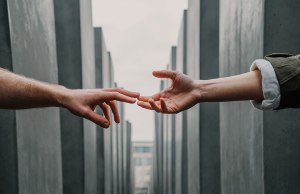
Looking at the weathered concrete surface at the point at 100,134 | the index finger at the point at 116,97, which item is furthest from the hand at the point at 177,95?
the weathered concrete surface at the point at 100,134

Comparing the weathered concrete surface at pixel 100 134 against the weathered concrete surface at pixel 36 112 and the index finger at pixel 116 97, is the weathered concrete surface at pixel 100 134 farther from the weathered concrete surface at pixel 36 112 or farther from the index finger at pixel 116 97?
the index finger at pixel 116 97

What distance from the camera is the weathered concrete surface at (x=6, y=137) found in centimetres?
399

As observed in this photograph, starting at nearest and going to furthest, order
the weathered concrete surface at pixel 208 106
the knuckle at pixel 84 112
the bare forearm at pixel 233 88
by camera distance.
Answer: the bare forearm at pixel 233 88 < the knuckle at pixel 84 112 < the weathered concrete surface at pixel 208 106

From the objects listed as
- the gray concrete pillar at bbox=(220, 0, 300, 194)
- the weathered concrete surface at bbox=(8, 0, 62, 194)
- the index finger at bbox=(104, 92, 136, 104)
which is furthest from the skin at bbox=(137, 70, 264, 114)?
the weathered concrete surface at bbox=(8, 0, 62, 194)

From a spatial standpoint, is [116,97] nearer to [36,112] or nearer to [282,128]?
[282,128]

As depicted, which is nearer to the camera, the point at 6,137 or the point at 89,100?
the point at 89,100

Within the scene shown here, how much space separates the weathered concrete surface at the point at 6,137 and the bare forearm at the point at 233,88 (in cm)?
202

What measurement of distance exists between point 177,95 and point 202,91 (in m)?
0.23

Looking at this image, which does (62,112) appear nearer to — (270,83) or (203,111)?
(203,111)

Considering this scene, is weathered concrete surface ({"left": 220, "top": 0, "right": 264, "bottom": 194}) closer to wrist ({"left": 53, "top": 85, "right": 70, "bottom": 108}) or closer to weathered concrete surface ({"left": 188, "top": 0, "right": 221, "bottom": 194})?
weathered concrete surface ({"left": 188, "top": 0, "right": 221, "bottom": 194})

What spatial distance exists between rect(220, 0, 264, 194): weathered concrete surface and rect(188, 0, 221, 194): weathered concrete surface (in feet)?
5.59

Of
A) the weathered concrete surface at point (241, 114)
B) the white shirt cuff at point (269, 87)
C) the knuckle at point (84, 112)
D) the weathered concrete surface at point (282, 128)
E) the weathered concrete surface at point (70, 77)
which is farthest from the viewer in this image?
the weathered concrete surface at point (70, 77)

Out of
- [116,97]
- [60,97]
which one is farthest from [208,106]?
[60,97]

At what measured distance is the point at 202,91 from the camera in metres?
3.15
